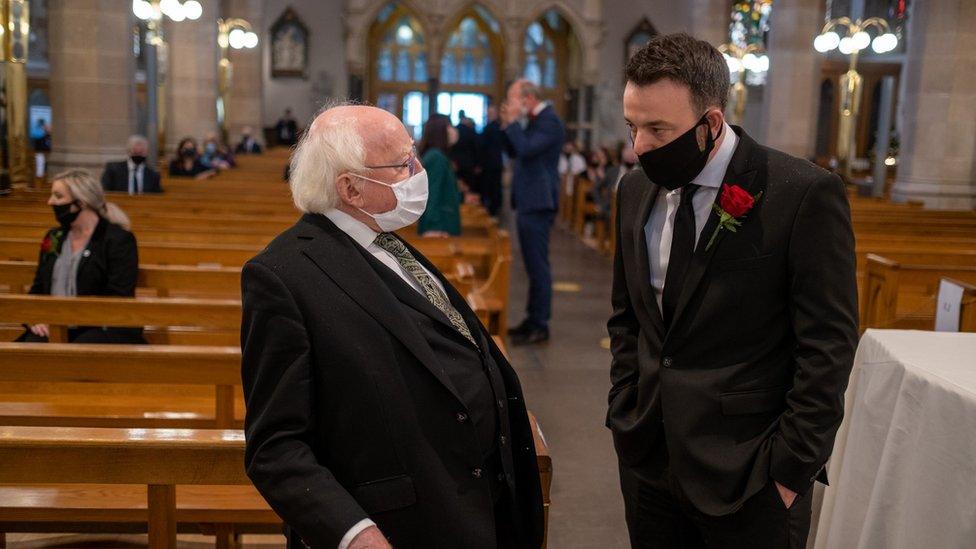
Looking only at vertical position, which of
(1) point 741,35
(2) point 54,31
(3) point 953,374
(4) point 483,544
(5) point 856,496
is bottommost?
(5) point 856,496

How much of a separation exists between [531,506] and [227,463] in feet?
2.50

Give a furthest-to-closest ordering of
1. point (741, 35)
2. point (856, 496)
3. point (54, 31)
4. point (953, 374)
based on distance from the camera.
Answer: point (741, 35) → point (54, 31) → point (856, 496) → point (953, 374)

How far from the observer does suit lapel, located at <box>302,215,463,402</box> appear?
1.93 meters

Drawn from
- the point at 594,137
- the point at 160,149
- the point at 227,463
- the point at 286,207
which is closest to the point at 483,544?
the point at 227,463

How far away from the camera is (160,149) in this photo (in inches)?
A: 705

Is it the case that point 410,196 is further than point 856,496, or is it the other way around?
point 856,496

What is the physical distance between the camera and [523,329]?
788 cm

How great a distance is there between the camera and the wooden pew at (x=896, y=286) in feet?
19.7

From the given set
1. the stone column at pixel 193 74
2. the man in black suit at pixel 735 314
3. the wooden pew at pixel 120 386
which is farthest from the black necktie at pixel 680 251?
the stone column at pixel 193 74

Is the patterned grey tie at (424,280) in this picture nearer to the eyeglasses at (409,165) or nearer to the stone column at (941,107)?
the eyeglasses at (409,165)

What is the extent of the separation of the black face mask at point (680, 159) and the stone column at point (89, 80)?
35.4 feet

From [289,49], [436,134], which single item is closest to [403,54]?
[289,49]

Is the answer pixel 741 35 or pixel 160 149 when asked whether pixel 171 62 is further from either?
pixel 741 35

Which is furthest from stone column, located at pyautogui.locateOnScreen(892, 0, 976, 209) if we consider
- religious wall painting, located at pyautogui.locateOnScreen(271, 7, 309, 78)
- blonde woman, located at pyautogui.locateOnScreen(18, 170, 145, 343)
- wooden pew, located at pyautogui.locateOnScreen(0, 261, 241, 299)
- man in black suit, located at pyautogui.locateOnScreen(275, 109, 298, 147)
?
religious wall painting, located at pyautogui.locateOnScreen(271, 7, 309, 78)
